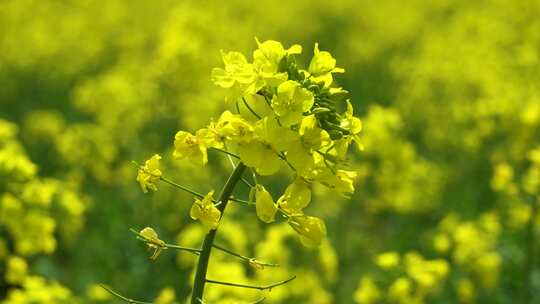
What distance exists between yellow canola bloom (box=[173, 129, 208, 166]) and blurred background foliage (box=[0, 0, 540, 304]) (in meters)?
1.48

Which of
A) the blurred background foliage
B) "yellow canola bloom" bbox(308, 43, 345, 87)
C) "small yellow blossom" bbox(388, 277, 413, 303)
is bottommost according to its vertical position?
"yellow canola bloom" bbox(308, 43, 345, 87)

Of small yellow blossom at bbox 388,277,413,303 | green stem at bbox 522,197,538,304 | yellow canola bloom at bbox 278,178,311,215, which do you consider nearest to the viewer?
yellow canola bloom at bbox 278,178,311,215

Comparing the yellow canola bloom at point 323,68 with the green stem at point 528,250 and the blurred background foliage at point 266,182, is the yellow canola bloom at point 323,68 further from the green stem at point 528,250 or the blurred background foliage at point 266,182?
the green stem at point 528,250

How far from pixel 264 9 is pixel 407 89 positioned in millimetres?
6140

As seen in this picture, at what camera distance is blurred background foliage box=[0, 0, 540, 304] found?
420 centimetres

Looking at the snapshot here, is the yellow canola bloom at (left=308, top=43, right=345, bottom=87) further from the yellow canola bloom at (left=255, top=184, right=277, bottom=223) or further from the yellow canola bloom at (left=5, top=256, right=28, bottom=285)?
the yellow canola bloom at (left=5, top=256, right=28, bottom=285)

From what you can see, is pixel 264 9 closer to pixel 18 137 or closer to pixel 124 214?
pixel 18 137

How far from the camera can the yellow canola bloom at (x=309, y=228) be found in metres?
2.30

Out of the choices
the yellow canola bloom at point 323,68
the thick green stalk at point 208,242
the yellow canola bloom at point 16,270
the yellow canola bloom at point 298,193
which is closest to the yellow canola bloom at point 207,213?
the thick green stalk at point 208,242

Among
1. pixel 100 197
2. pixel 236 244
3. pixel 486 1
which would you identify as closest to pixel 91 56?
pixel 100 197

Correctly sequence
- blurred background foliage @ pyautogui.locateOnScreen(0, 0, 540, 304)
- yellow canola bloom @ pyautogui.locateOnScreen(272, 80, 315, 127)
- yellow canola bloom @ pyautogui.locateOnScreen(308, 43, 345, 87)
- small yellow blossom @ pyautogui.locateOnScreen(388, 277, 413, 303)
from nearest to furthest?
yellow canola bloom @ pyautogui.locateOnScreen(272, 80, 315, 127) < yellow canola bloom @ pyautogui.locateOnScreen(308, 43, 345, 87) < small yellow blossom @ pyautogui.locateOnScreen(388, 277, 413, 303) < blurred background foliage @ pyautogui.locateOnScreen(0, 0, 540, 304)

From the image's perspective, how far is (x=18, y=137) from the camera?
7902 millimetres

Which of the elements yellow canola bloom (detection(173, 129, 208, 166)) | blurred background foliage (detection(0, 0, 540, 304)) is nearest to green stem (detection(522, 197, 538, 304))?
blurred background foliage (detection(0, 0, 540, 304))

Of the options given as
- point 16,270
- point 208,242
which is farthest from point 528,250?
point 208,242
